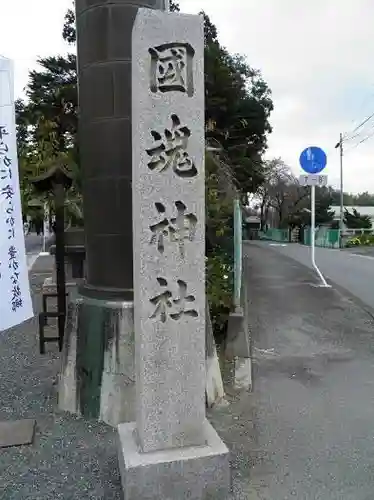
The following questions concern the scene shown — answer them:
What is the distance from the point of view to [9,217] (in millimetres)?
3580

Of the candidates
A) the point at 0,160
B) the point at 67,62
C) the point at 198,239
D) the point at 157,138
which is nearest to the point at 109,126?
the point at 0,160

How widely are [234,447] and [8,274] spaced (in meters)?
2.20

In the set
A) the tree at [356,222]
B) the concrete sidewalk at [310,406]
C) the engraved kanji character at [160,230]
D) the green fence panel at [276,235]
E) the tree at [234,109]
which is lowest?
the green fence panel at [276,235]

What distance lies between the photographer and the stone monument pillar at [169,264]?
9.73 ft

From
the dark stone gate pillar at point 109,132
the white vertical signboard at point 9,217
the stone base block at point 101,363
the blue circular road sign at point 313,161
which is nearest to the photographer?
the white vertical signboard at point 9,217

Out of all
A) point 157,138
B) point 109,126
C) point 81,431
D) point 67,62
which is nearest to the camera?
point 157,138

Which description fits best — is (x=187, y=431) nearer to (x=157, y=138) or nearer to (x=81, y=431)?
(x=81, y=431)

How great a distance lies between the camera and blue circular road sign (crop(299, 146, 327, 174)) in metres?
10.9

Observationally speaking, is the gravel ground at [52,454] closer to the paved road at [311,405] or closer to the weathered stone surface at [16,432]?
the weathered stone surface at [16,432]

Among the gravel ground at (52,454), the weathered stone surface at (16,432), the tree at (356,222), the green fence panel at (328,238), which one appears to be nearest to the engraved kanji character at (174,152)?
the gravel ground at (52,454)

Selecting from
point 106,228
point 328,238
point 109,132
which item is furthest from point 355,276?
point 328,238

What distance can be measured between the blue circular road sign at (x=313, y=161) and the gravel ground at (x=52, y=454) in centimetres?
764

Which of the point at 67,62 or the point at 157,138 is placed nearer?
the point at 157,138

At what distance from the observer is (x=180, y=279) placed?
3.06m
